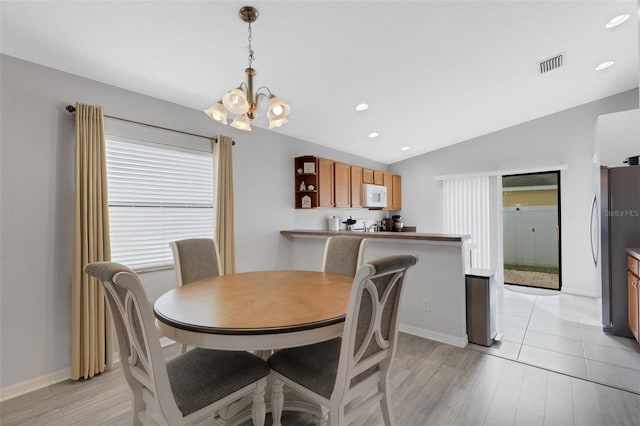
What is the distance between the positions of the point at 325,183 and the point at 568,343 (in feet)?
10.6

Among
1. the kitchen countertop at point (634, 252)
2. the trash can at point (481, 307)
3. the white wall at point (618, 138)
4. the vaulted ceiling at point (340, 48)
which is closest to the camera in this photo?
the vaulted ceiling at point (340, 48)

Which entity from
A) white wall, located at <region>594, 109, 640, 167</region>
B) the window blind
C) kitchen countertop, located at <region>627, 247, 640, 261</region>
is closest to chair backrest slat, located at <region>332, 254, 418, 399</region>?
kitchen countertop, located at <region>627, 247, 640, 261</region>

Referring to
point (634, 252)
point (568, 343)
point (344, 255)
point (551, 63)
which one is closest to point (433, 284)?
point (344, 255)

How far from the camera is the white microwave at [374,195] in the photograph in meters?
5.13

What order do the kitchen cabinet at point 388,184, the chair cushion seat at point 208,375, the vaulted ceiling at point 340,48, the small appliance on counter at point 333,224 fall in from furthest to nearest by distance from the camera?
the kitchen cabinet at point 388,184 → the small appliance on counter at point 333,224 → the vaulted ceiling at point 340,48 → the chair cushion seat at point 208,375

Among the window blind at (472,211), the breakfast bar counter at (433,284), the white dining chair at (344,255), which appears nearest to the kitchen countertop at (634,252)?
the breakfast bar counter at (433,284)

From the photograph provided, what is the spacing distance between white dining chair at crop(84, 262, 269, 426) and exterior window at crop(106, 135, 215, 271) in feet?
5.07

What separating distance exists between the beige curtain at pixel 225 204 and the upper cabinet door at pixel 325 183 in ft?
4.51

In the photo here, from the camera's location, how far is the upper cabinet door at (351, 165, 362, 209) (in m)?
4.89

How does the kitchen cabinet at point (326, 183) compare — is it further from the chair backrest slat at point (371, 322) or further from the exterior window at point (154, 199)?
the chair backrest slat at point (371, 322)

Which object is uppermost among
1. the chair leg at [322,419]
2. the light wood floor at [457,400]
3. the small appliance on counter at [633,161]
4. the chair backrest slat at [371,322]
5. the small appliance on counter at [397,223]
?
the small appliance on counter at [633,161]

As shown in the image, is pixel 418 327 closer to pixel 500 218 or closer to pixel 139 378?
pixel 139 378

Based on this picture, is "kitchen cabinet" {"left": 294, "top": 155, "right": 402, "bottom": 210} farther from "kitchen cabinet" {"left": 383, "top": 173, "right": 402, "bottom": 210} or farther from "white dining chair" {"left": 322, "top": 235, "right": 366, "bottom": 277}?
"white dining chair" {"left": 322, "top": 235, "right": 366, "bottom": 277}

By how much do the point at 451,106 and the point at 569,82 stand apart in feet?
4.44
